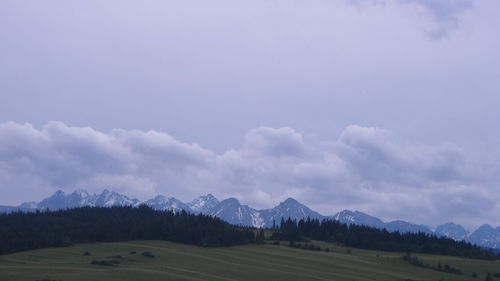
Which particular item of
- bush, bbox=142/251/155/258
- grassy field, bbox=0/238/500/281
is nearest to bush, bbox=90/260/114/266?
grassy field, bbox=0/238/500/281

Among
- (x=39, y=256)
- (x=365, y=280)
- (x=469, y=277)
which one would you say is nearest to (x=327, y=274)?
(x=365, y=280)

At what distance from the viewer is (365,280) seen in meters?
122

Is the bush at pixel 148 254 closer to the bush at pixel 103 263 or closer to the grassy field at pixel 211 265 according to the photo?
the grassy field at pixel 211 265

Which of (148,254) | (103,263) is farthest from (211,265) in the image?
(103,263)

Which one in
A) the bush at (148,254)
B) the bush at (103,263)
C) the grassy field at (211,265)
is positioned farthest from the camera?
the bush at (148,254)

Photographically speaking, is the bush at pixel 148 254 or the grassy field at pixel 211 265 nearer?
the grassy field at pixel 211 265

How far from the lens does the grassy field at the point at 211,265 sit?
4434 inches

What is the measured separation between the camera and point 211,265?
135125 mm

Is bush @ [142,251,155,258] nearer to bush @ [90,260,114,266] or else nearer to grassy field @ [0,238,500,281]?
grassy field @ [0,238,500,281]

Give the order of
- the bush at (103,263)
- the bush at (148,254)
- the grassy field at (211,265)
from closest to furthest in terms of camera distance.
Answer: the grassy field at (211,265), the bush at (103,263), the bush at (148,254)

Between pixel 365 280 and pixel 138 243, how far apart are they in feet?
252

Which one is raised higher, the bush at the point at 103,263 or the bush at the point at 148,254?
the bush at the point at 148,254

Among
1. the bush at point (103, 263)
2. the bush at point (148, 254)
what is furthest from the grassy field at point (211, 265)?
the bush at point (103, 263)

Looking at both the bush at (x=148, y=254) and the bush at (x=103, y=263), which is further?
the bush at (x=148, y=254)
